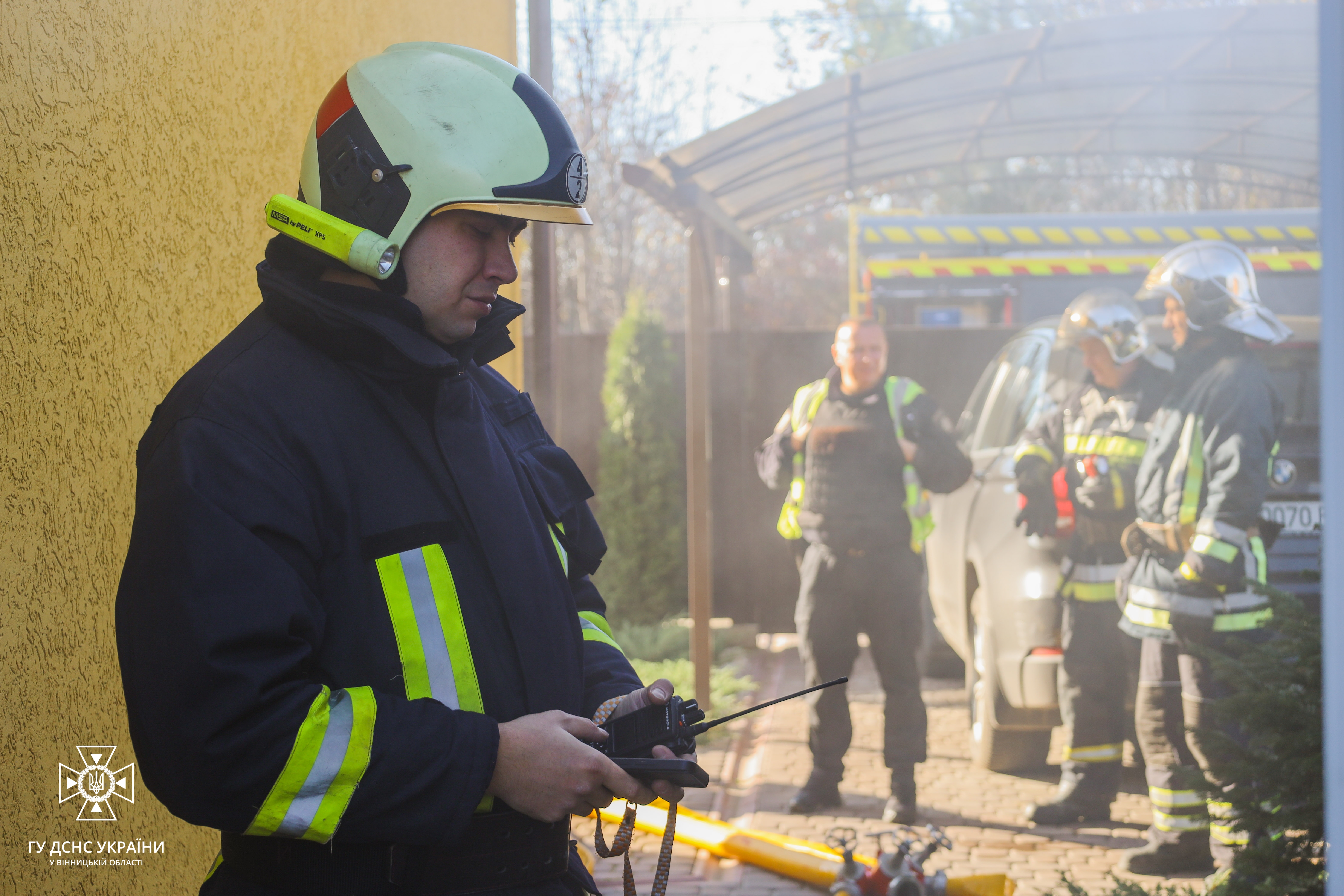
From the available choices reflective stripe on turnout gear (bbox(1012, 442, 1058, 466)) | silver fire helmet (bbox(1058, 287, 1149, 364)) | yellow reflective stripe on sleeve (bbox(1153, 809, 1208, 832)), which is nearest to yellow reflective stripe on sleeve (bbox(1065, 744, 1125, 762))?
yellow reflective stripe on sleeve (bbox(1153, 809, 1208, 832))

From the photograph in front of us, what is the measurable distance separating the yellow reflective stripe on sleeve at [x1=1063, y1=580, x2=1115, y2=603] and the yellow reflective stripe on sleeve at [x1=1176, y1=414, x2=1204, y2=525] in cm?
72

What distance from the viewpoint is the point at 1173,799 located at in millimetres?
4379

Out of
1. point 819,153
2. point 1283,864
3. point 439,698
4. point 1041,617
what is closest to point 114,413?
point 439,698

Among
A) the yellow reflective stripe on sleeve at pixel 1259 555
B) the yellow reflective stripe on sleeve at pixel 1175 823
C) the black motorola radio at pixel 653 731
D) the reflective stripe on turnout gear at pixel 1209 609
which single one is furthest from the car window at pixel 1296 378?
the black motorola radio at pixel 653 731

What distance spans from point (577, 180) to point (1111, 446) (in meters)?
3.97

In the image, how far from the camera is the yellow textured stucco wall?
206 centimetres

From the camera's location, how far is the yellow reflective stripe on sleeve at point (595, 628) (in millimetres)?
2029

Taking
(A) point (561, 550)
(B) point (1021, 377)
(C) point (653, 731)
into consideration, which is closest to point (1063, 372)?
(B) point (1021, 377)

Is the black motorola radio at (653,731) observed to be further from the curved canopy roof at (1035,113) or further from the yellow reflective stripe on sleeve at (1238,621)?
the curved canopy roof at (1035,113)

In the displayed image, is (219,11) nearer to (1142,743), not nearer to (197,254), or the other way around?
(197,254)

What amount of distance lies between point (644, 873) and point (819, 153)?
4.26 m

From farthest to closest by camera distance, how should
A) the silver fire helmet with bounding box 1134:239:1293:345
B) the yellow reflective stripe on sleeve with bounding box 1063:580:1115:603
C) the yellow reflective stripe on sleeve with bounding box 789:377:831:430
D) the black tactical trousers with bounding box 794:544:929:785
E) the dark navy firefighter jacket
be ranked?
the yellow reflective stripe on sleeve with bounding box 789:377:831:430 → the black tactical trousers with bounding box 794:544:929:785 → the yellow reflective stripe on sleeve with bounding box 1063:580:1115:603 → the silver fire helmet with bounding box 1134:239:1293:345 → the dark navy firefighter jacket

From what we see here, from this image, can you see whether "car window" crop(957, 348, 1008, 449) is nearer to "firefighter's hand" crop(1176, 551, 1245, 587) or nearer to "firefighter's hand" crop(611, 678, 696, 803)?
"firefighter's hand" crop(1176, 551, 1245, 587)

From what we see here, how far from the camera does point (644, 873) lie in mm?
4668
